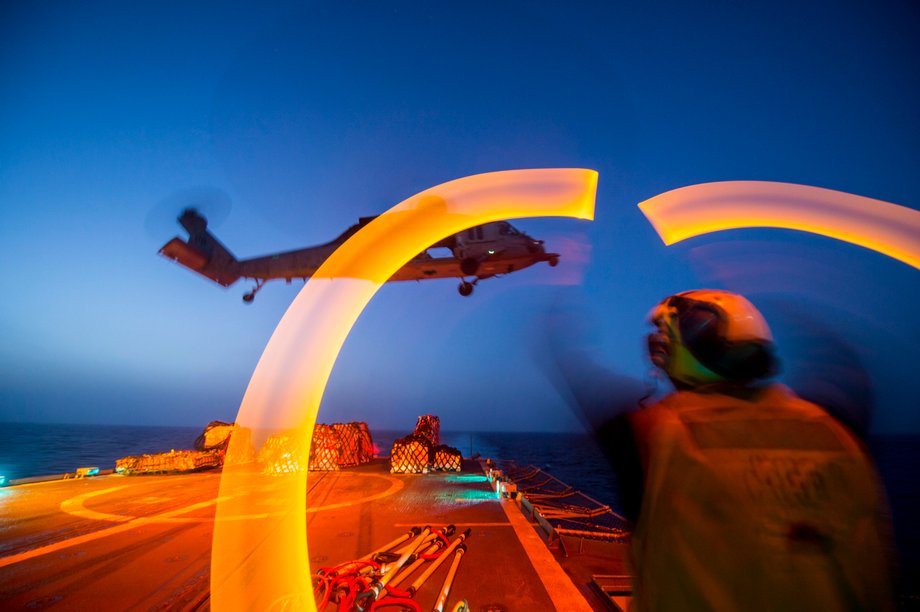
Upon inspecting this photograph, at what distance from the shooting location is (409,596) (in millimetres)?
4605

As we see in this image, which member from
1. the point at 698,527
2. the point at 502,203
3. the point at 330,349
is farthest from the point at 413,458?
the point at 698,527

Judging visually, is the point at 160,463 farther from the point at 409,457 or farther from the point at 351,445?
the point at 409,457

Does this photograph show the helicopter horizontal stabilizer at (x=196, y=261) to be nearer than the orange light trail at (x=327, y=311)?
No

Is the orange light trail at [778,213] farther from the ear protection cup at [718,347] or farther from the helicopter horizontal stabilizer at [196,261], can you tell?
the helicopter horizontal stabilizer at [196,261]

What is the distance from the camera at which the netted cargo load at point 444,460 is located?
58.5 feet

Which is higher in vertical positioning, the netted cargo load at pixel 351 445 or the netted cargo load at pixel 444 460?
the netted cargo load at pixel 351 445

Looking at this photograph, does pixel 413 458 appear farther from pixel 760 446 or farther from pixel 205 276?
pixel 760 446

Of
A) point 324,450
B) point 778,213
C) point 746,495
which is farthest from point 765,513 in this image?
point 324,450

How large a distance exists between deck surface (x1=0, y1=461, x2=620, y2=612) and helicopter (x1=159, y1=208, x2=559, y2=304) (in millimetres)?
6410

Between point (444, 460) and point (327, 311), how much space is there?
15141mm

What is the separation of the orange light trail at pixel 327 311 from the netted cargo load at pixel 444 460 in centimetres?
1387

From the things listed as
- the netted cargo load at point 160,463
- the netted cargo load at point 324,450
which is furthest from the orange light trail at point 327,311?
the netted cargo load at point 160,463

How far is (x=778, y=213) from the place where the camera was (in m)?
4.11

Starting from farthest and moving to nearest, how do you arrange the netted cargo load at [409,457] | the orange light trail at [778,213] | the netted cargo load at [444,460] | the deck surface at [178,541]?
the netted cargo load at [444,460] < the netted cargo load at [409,457] < the deck surface at [178,541] < the orange light trail at [778,213]
